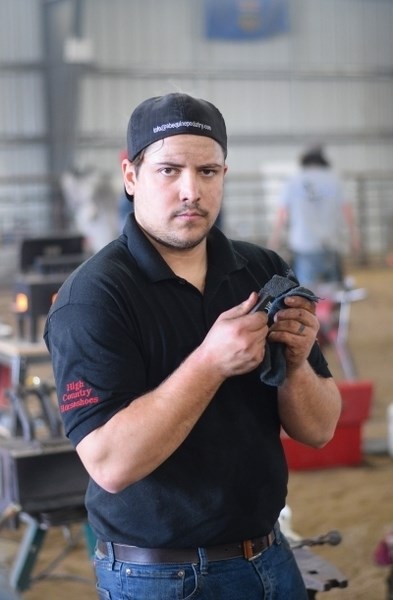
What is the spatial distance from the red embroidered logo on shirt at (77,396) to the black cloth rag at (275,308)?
263 mm

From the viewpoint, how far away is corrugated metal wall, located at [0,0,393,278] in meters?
14.8

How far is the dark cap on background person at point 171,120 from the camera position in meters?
1.77

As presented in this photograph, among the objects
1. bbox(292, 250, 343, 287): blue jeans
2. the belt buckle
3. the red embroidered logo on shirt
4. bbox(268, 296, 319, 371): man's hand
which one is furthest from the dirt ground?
the red embroidered logo on shirt

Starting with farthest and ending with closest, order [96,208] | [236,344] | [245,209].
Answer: [245,209], [96,208], [236,344]

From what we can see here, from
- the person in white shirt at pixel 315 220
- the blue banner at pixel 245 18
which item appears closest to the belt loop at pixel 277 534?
the person in white shirt at pixel 315 220

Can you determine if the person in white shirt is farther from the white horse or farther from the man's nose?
the man's nose

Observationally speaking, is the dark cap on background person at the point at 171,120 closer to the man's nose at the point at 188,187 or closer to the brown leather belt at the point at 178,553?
the man's nose at the point at 188,187

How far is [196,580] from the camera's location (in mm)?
1748

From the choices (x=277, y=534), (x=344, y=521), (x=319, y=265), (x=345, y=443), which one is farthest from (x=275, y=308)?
(x=319, y=265)

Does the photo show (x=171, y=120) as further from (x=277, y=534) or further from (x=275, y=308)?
(x=277, y=534)

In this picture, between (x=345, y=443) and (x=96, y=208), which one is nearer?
(x=345, y=443)

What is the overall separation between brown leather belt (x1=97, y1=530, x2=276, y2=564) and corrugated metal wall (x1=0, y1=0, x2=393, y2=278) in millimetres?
12599

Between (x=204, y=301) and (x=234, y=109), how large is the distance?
15154 mm

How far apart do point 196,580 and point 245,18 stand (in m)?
15.5
